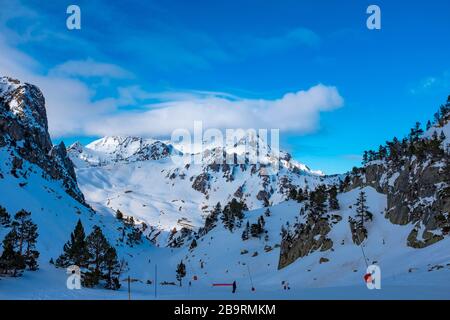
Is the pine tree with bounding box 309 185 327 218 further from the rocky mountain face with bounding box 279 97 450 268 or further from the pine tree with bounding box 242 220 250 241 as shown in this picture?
the pine tree with bounding box 242 220 250 241

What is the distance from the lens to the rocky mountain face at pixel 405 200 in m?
74.3

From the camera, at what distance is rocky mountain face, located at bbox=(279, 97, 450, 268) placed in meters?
74.3

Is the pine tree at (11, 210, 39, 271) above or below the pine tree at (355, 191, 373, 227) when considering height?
below

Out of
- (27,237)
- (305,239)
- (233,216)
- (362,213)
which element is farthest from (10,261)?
(233,216)

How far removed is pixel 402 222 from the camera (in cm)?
8494

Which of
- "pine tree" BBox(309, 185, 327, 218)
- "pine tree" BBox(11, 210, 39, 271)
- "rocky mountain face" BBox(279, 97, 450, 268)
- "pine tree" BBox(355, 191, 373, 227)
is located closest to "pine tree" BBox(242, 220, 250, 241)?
"rocky mountain face" BBox(279, 97, 450, 268)

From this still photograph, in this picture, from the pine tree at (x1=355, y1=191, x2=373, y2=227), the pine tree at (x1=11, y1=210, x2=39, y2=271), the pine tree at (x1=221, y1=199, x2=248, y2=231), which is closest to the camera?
the pine tree at (x1=11, y1=210, x2=39, y2=271)

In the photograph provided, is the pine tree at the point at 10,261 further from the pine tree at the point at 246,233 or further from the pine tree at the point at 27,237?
the pine tree at the point at 246,233

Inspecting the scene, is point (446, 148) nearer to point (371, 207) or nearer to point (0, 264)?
point (371, 207)

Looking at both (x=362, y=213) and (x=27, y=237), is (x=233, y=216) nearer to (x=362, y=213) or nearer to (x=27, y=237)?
(x=362, y=213)

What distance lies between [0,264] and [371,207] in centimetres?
8502

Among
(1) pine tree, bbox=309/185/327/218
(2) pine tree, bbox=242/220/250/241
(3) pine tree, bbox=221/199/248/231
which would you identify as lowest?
(2) pine tree, bbox=242/220/250/241
